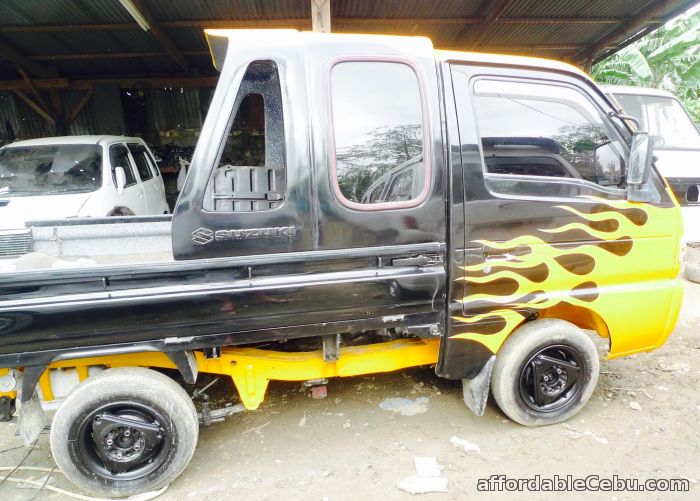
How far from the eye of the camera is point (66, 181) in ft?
16.8

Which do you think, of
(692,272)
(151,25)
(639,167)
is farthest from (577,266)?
(151,25)

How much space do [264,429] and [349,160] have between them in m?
2.02

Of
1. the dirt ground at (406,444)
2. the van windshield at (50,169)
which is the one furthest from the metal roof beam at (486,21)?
the van windshield at (50,169)

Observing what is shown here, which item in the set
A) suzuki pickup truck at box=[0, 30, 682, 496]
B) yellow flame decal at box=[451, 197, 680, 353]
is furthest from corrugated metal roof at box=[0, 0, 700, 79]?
yellow flame decal at box=[451, 197, 680, 353]

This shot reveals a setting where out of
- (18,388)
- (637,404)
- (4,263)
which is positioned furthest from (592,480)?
(4,263)

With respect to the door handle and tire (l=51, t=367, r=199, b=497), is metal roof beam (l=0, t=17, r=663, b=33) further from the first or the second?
Result: tire (l=51, t=367, r=199, b=497)

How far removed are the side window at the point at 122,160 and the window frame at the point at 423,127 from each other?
4.53 metres

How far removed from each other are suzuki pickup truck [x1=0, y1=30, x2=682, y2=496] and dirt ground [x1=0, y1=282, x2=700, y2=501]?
272 mm

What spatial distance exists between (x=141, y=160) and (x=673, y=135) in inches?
325

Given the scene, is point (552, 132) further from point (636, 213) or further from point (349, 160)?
point (349, 160)

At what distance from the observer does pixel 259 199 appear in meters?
2.39

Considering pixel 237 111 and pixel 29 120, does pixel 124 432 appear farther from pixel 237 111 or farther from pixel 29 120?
pixel 29 120

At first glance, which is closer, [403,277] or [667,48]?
[403,277]

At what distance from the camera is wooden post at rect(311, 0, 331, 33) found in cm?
482
